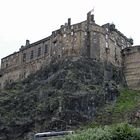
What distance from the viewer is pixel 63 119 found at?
271 ft

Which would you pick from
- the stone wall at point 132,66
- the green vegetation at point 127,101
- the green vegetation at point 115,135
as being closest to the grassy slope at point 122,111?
the green vegetation at point 127,101

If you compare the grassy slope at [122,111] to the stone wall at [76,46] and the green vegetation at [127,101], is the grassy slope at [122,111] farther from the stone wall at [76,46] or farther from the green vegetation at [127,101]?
the stone wall at [76,46]

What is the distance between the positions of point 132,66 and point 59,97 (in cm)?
2106

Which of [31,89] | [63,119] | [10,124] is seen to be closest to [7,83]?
[31,89]

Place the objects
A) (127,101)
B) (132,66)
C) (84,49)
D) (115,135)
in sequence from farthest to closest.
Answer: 1. (132,66)
2. (84,49)
3. (127,101)
4. (115,135)

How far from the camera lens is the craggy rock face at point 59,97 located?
8462 centimetres

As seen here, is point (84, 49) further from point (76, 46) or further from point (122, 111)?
point (122, 111)

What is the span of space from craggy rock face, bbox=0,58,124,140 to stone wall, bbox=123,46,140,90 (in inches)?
81.7

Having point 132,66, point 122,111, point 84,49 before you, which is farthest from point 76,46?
point 122,111

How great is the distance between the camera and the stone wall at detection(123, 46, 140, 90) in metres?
99.3

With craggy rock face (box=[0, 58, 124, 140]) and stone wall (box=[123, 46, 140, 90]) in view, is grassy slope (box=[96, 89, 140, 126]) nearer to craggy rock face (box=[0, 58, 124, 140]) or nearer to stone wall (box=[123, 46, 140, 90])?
craggy rock face (box=[0, 58, 124, 140])

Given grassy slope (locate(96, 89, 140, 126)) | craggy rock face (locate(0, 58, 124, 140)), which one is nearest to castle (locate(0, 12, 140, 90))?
craggy rock face (locate(0, 58, 124, 140))

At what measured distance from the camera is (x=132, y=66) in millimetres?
101312

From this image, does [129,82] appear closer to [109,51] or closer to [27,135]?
[109,51]
